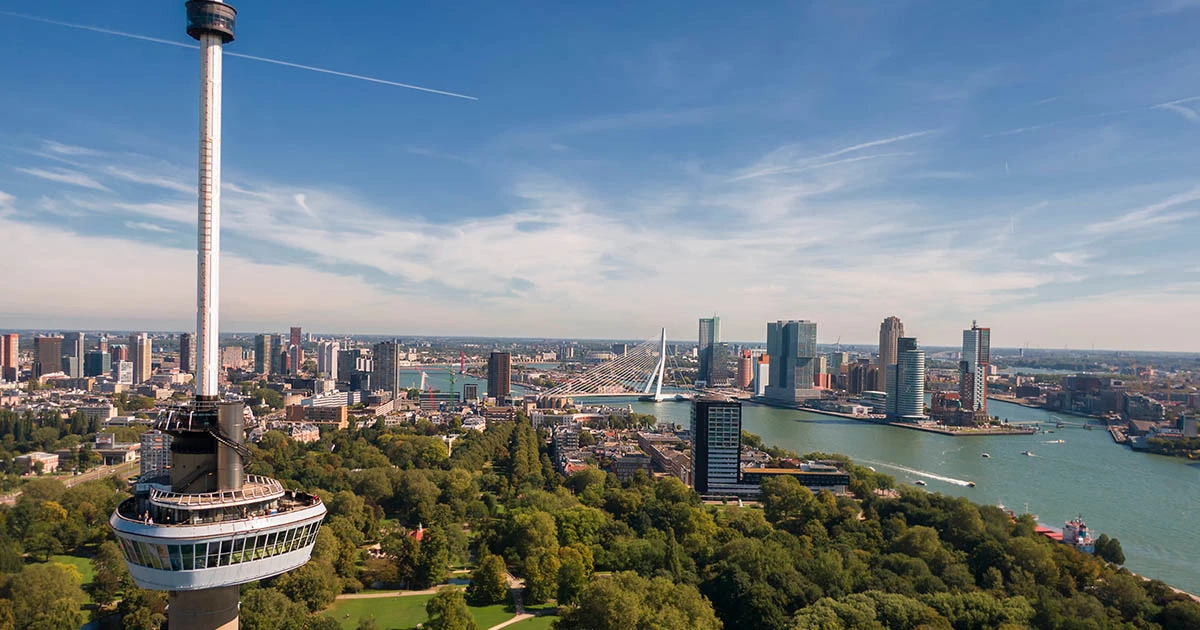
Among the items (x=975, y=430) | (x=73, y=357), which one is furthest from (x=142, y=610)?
(x=73, y=357)

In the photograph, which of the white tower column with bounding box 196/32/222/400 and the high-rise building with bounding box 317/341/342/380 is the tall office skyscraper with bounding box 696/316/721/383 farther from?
the white tower column with bounding box 196/32/222/400

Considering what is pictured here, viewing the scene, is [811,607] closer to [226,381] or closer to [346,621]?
[346,621]

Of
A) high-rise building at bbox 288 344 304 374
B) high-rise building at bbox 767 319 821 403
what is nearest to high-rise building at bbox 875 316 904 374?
high-rise building at bbox 767 319 821 403

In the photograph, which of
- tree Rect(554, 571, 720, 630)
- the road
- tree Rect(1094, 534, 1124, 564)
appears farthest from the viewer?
the road

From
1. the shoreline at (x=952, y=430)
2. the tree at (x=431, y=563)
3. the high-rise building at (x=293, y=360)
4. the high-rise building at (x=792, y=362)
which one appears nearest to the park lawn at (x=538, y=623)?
the tree at (x=431, y=563)

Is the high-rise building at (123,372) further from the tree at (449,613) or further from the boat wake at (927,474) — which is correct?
the tree at (449,613)

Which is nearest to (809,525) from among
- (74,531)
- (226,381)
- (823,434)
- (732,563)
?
(732,563)
